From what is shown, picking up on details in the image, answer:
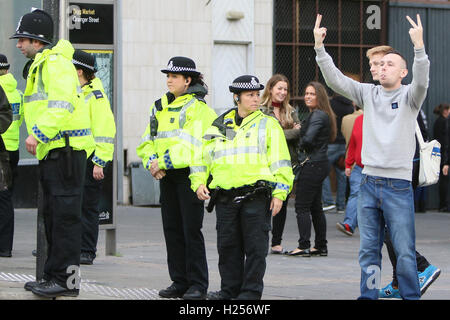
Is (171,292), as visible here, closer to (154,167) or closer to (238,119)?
(154,167)

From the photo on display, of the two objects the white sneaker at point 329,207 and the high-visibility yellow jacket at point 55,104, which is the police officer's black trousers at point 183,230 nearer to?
the high-visibility yellow jacket at point 55,104

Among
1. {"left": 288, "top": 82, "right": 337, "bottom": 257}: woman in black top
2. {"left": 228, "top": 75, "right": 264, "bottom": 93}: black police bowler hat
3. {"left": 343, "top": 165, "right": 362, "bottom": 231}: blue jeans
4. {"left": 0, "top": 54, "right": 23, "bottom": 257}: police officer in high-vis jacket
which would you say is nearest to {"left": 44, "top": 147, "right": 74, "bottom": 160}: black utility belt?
{"left": 228, "top": 75, "right": 264, "bottom": 93}: black police bowler hat

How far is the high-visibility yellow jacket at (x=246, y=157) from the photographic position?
7578 millimetres

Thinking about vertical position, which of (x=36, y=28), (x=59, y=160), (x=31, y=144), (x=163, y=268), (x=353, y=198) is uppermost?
(x=36, y=28)

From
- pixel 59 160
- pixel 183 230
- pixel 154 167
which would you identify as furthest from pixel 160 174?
pixel 59 160

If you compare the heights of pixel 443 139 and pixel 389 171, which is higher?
pixel 443 139

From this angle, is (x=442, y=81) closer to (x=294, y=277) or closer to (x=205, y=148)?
(x=294, y=277)

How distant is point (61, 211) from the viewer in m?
7.59

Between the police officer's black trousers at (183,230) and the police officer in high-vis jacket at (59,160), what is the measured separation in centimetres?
76

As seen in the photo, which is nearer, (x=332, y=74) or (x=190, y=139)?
(x=332, y=74)

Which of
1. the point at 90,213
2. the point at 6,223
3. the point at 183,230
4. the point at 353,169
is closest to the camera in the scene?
the point at 183,230

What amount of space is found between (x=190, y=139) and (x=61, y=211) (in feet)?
3.69

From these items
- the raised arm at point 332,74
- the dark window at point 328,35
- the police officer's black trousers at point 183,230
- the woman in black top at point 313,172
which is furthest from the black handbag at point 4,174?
the dark window at point 328,35

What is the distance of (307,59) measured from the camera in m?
18.1
